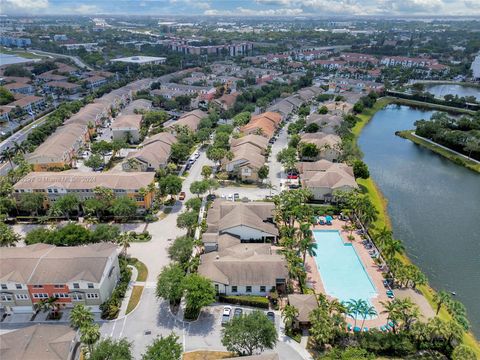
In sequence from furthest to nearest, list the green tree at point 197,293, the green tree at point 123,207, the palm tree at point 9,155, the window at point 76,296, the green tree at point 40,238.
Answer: the palm tree at point 9,155 → the green tree at point 123,207 → the green tree at point 40,238 → the window at point 76,296 → the green tree at point 197,293

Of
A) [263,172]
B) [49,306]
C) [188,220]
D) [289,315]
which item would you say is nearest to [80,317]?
[49,306]

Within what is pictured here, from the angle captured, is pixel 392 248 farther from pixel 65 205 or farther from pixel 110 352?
pixel 65 205

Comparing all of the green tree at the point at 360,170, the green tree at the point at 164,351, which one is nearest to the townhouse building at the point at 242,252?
the green tree at the point at 164,351

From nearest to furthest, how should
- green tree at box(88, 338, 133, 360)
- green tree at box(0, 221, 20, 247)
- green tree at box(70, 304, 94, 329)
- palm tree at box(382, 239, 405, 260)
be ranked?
1. green tree at box(88, 338, 133, 360)
2. green tree at box(70, 304, 94, 329)
3. palm tree at box(382, 239, 405, 260)
4. green tree at box(0, 221, 20, 247)

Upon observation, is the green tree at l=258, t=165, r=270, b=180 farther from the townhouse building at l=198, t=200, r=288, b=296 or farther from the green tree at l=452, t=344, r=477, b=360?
the green tree at l=452, t=344, r=477, b=360

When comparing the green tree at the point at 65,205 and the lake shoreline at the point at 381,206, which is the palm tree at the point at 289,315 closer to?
the lake shoreline at the point at 381,206

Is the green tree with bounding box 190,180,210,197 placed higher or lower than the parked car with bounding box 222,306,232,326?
higher

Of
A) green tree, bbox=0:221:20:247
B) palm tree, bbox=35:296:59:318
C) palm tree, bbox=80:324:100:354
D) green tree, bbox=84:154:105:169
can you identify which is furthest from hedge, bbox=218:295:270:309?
green tree, bbox=84:154:105:169
